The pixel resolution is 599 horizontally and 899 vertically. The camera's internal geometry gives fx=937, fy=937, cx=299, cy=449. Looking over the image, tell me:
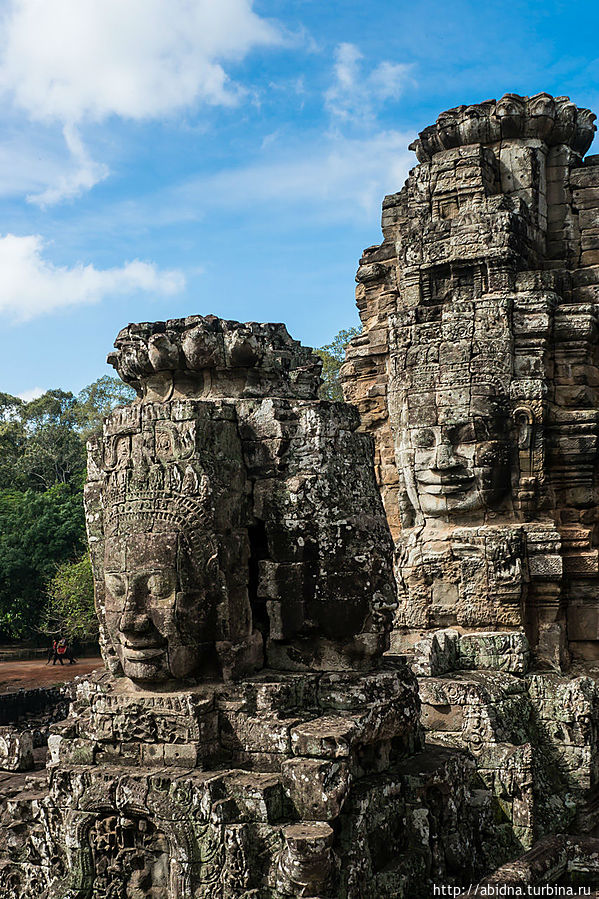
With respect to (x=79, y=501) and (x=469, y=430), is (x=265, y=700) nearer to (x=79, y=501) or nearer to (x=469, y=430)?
(x=469, y=430)

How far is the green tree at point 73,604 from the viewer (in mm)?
23484

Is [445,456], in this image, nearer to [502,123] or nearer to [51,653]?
[502,123]

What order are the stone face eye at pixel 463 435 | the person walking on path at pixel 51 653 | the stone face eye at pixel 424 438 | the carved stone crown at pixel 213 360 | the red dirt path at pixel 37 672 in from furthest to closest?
1. the person walking on path at pixel 51 653
2. the red dirt path at pixel 37 672
3. the stone face eye at pixel 424 438
4. the stone face eye at pixel 463 435
5. the carved stone crown at pixel 213 360

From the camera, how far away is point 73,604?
23.8 meters

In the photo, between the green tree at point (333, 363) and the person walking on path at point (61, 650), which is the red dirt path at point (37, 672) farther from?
Result: the green tree at point (333, 363)

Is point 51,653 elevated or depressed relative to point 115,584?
depressed

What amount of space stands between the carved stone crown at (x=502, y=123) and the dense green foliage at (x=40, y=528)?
10432mm

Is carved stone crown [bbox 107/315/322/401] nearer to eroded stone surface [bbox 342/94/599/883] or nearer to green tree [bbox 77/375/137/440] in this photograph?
eroded stone surface [bbox 342/94/599/883]

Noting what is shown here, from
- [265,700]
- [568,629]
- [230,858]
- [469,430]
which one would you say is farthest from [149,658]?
[568,629]

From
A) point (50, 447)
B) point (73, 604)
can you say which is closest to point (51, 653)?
point (73, 604)

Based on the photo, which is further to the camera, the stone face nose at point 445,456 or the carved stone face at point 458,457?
the stone face nose at point 445,456

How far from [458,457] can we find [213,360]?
14.5 feet

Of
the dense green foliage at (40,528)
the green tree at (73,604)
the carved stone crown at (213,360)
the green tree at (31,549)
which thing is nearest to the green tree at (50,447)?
the dense green foliage at (40,528)

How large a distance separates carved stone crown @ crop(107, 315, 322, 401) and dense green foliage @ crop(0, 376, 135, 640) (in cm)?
1279
